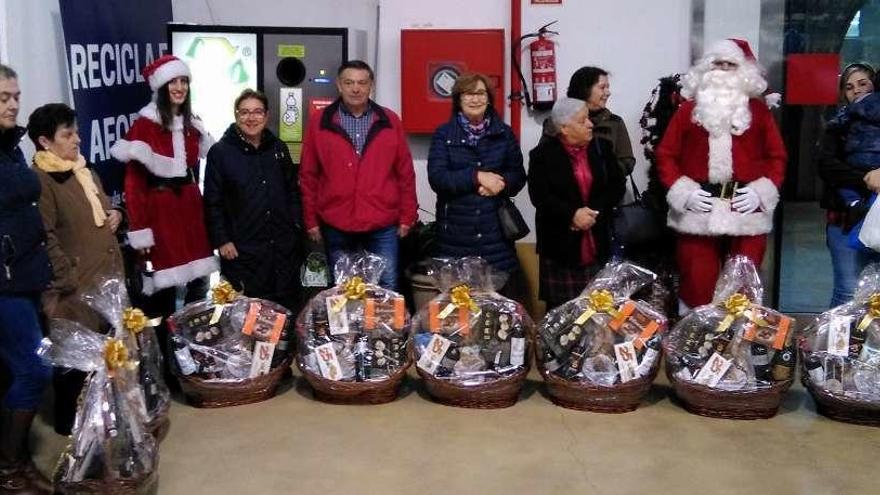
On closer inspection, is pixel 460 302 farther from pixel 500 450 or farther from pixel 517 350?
pixel 500 450

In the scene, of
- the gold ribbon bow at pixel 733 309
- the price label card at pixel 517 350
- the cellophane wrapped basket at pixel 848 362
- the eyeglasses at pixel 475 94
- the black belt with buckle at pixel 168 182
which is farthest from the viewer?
the eyeglasses at pixel 475 94

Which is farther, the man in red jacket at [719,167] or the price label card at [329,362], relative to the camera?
the man in red jacket at [719,167]

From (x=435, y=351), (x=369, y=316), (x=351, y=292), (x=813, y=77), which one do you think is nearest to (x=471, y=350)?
(x=435, y=351)

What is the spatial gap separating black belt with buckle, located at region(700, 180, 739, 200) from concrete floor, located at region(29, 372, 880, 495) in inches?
36.6

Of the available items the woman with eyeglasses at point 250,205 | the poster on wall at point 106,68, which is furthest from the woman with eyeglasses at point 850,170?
the poster on wall at point 106,68

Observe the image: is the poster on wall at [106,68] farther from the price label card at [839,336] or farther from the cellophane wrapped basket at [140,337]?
the price label card at [839,336]

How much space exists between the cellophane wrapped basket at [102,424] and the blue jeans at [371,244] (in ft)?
4.85

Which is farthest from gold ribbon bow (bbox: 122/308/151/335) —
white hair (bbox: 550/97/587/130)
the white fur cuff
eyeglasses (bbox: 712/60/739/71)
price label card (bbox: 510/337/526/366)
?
eyeglasses (bbox: 712/60/739/71)

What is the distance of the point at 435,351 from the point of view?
4.50m

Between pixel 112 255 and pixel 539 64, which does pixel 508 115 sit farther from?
pixel 112 255

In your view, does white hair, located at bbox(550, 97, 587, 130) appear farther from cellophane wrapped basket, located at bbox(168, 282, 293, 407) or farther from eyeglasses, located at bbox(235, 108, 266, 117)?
cellophane wrapped basket, located at bbox(168, 282, 293, 407)

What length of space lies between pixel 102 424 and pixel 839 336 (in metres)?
2.83

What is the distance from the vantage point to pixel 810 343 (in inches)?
173

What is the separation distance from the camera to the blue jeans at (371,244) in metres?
4.93
